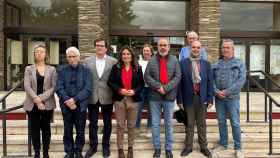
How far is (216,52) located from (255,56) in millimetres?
3413

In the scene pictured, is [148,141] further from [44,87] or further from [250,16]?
[250,16]

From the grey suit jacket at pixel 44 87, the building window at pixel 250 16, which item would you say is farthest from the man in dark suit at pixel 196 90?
the building window at pixel 250 16

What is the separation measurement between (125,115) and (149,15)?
10.1 meters

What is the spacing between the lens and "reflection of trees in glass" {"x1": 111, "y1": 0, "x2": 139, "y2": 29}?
16.1 meters

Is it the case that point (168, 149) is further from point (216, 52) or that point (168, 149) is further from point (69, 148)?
point (216, 52)

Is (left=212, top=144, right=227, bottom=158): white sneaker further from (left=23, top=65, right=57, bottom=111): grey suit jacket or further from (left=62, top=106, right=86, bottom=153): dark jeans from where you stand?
(left=23, top=65, right=57, bottom=111): grey suit jacket

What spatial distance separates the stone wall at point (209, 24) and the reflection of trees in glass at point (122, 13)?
3.02 m

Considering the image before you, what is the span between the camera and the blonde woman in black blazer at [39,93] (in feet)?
20.6

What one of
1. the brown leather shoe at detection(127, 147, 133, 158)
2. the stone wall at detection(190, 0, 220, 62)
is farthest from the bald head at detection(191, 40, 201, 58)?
the stone wall at detection(190, 0, 220, 62)

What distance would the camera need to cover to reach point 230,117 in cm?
686

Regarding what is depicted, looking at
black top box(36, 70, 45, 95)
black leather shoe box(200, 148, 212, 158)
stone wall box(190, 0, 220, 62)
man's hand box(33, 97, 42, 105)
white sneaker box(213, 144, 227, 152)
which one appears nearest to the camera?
man's hand box(33, 97, 42, 105)

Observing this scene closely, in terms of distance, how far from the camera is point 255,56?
1697 cm

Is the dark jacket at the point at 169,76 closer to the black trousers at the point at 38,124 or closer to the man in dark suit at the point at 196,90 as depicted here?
the man in dark suit at the point at 196,90

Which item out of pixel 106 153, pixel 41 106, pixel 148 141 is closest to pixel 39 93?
pixel 41 106
